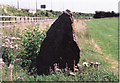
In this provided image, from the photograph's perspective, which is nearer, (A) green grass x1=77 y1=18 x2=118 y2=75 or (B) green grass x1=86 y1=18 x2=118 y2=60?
(A) green grass x1=77 y1=18 x2=118 y2=75

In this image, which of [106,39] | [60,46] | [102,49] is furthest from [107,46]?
[60,46]

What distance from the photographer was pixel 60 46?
622cm

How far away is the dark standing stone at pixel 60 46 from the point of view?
242 inches

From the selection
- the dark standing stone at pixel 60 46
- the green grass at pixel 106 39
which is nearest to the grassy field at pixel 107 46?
the green grass at pixel 106 39

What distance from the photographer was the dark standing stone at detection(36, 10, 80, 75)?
6.16 m

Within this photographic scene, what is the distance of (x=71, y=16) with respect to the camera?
619 cm

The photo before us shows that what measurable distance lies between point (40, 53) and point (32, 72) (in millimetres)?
633

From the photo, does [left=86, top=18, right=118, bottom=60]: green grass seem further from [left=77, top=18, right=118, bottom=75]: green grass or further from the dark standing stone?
Result: the dark standing stone

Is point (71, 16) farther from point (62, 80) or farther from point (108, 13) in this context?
point (108, 13)

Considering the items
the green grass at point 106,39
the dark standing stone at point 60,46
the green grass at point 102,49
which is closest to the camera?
the dark standing stone at point 60,46

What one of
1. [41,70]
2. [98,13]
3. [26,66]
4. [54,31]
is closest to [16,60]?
[26,66]

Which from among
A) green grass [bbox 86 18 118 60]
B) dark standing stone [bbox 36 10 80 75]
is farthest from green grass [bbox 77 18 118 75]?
dark standing stone [bbox 36 10 80 75]

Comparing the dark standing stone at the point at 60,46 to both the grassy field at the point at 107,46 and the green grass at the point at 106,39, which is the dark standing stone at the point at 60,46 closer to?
the grassy field at the point at 107,46

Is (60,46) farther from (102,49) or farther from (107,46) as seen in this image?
(107,46)
